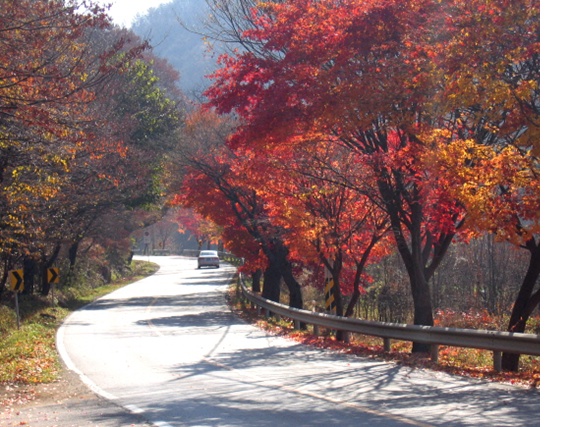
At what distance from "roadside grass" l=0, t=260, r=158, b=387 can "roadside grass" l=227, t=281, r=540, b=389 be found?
21.5 ft

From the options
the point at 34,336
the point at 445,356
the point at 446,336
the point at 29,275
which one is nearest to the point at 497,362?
the point at 446,336

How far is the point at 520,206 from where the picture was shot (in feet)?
42.4

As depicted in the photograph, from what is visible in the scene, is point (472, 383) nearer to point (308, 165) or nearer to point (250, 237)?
point (308, 165)

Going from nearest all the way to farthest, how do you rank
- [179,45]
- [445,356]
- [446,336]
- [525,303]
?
1. [446,336]
2. [525,303]
3. [445,356]
4. [179,45]

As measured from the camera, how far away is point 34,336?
2245 cm

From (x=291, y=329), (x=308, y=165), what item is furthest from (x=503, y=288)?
(x=308, y=165)

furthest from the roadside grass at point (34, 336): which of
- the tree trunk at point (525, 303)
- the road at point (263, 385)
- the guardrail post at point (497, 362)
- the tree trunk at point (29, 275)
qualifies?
the tree trunk at point (525, 303)

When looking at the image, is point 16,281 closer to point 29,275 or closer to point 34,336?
point 34,336

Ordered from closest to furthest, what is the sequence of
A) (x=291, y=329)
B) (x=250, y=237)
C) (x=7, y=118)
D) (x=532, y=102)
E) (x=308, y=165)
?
(x=532, y=102), (x=7, y=118), (x=308, y=165), (x=291, y=329), (x=250, y=237)

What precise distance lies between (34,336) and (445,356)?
11.8m

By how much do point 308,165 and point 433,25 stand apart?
6970 millimetres

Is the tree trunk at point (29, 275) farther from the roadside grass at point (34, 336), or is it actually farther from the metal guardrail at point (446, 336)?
the metal guardrail at point (446, 336)

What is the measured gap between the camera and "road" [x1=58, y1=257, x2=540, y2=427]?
980 cm

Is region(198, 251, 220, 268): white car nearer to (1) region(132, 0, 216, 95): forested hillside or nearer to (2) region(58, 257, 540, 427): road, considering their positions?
(1) region(132, 0, 216, 95): forested hillside
